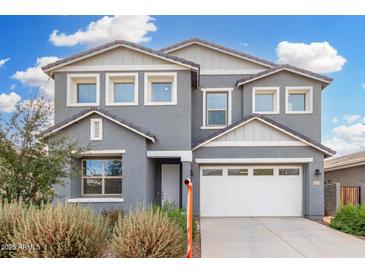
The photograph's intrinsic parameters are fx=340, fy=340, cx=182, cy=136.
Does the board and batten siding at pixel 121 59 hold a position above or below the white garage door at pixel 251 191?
above

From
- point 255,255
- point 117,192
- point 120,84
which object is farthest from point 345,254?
point 120,84

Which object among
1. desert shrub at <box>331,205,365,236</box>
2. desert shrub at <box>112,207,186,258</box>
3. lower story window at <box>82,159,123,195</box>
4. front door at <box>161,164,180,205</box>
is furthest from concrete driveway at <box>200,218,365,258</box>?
lower story window at <box>82,159,123,195</box>

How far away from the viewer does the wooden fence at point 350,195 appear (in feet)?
48.6

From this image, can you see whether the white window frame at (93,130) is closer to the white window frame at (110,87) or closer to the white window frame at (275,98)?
the white window frame at (110,87)

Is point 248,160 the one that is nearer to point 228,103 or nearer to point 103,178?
point 228,103

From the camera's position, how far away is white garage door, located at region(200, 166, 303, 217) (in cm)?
1468

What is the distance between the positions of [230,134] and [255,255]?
277 inches

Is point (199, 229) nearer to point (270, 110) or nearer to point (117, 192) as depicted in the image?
point (117, 192)

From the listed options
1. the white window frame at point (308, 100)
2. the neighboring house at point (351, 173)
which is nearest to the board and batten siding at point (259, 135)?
the white window frame at point (308, 100)

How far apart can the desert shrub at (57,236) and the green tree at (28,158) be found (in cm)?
203

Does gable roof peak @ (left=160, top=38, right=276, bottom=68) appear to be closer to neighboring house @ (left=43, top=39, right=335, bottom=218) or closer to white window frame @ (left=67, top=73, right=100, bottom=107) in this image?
neighboring house @ (left=43, top=39, right=335, bottom=218)

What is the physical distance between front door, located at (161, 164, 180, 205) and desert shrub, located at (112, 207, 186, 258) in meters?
7.83

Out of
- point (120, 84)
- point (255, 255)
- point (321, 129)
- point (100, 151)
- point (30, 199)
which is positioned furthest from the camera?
point (321, 129)

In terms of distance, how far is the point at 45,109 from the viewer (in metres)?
9.87
